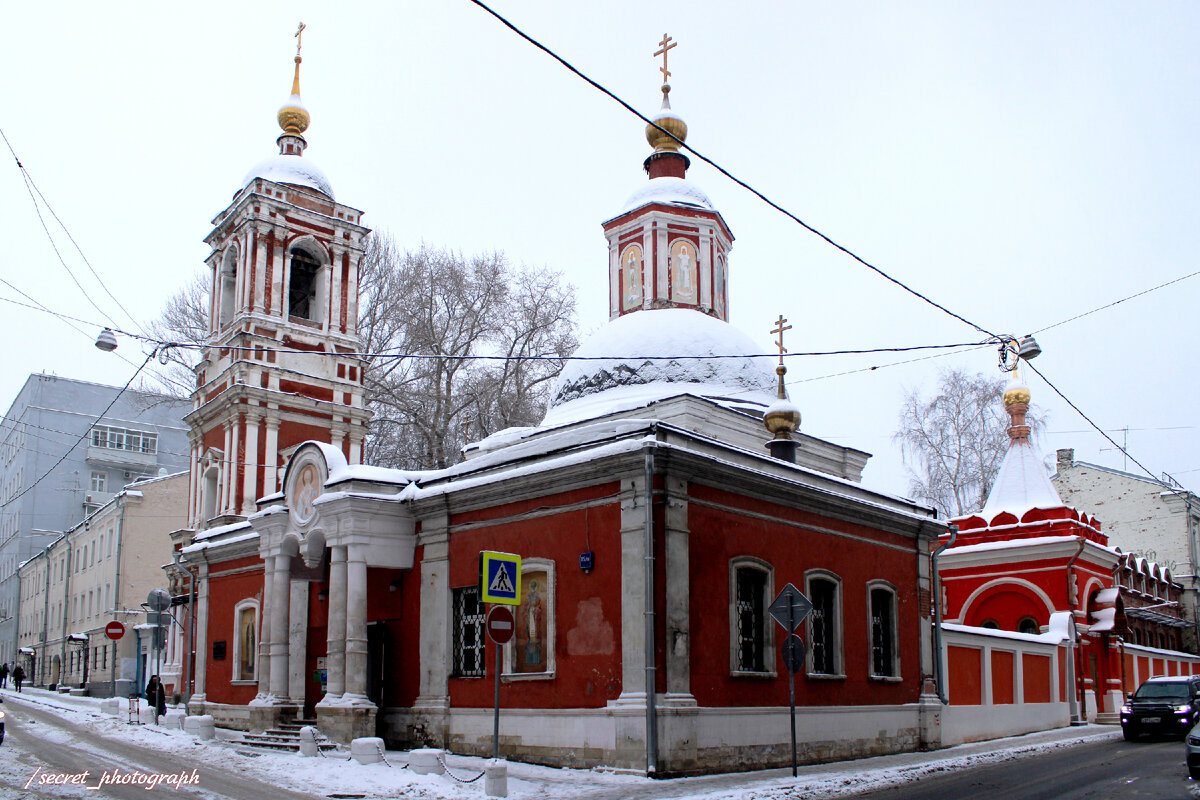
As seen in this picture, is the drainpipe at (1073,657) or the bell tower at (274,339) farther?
the bell tower at (274,339)

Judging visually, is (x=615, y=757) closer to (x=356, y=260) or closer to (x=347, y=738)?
(x=347, y=738)

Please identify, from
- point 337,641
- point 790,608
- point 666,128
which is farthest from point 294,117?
point 790,608

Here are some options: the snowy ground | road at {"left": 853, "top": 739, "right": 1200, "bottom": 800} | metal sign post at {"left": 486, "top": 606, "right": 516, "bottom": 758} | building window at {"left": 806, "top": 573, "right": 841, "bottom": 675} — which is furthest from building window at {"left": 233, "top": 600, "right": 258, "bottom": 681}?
road at {"left": 853, "top": 739, "right": 1200, "bottom": 800}

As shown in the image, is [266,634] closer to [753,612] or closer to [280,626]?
[280,626]

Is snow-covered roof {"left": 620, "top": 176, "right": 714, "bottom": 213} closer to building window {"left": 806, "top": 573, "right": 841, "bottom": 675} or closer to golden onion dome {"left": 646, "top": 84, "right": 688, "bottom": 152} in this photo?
golden onion dome {"left": 646, "top": 84, "right": 688, "bottom": 152}

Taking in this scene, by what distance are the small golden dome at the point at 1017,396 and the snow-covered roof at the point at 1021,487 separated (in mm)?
1144

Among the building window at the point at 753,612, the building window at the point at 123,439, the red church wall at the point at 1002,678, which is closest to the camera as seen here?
the building window at the point at 753,612

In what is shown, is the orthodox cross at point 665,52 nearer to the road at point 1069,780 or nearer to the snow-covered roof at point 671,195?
the snow-covered roof at point 671,195

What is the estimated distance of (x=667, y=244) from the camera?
79.9 ft

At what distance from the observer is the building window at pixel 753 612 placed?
48.9 feet

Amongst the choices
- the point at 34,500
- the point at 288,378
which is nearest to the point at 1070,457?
the point at 288,378

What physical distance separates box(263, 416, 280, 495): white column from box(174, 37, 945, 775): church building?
3302 mm

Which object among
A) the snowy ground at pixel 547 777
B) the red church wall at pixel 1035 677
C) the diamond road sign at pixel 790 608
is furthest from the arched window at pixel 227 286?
the red church wall at pixel 1035 677

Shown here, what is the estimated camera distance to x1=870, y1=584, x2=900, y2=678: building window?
58.3ft
